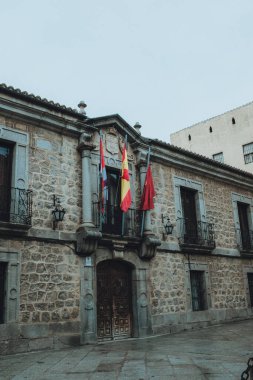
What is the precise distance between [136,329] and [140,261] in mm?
1763

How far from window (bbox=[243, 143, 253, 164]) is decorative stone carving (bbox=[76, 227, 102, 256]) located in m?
13.9

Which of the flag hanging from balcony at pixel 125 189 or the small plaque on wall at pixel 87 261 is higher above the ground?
the flag hanging from balcony at pixel 125 189

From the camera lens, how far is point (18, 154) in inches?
341

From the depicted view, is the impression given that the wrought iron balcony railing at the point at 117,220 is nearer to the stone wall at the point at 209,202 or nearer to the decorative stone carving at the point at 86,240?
the decorative stone carving at the point at 86,240

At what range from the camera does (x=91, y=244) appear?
8.93 m

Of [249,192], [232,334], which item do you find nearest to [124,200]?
[232,334]

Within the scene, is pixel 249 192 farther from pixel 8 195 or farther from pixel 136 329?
pixel 8 195

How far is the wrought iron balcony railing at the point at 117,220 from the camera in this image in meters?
9.59

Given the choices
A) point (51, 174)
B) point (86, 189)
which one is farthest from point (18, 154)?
point (86, 189)

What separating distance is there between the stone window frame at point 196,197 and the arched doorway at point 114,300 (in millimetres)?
2667

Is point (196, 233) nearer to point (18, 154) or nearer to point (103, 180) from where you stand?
point (103, 180)

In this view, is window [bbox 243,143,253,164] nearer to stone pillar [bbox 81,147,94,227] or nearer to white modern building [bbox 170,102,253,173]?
white modern building [bbox 170,102,253,173]

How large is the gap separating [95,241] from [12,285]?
7.24ft

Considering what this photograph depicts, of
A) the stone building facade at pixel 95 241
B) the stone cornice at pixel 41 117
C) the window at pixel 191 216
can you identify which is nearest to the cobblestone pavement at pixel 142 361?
the stone building facade at pixel 95 241
